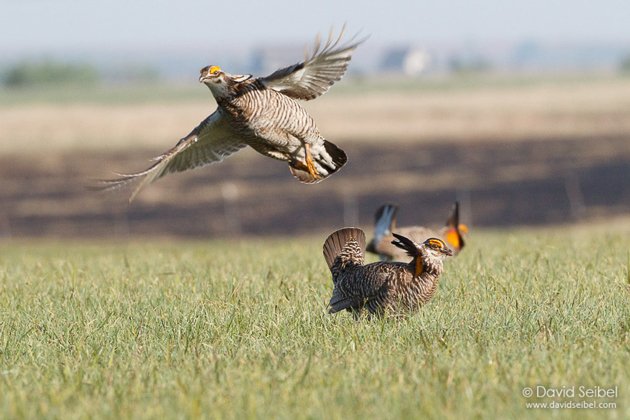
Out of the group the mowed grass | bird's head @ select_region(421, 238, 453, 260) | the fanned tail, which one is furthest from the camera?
the fanned tail

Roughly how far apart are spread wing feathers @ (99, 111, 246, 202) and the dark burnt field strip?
18121 mm

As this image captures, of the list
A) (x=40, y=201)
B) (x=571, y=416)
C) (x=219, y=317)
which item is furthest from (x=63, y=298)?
(x=40, y=201)

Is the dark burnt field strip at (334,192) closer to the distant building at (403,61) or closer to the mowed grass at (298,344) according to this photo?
the mowed grass at (298,344)

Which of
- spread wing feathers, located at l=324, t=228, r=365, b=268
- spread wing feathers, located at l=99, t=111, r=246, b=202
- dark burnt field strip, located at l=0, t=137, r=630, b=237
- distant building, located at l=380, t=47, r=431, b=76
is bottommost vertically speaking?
spread wing feathers, located at l=324, t=228, r=365, b=268

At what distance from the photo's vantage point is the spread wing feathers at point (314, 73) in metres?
7.08

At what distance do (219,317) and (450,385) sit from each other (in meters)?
2.01

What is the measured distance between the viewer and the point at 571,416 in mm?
3824

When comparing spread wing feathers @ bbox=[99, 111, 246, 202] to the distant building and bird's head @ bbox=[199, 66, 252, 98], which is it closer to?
bird's head @ bbox=[199, 66, 252, 98]

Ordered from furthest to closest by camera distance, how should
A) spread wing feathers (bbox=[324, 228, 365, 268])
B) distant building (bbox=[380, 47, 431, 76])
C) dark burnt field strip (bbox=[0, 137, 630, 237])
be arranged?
distant building (bbox=[380, 47, 431, 76])
dark burnt field strip (bbox=[0, 137, 630, 237])
spread wing feathers (bbox=[324, 228, 365, 268])

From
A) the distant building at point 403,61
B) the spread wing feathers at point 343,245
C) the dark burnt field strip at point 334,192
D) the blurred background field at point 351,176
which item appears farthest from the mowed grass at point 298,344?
the distant building at point 403,61

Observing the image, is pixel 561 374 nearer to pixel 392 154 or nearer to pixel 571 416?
pixel 571 416

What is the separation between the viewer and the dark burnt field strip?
89.6 feet

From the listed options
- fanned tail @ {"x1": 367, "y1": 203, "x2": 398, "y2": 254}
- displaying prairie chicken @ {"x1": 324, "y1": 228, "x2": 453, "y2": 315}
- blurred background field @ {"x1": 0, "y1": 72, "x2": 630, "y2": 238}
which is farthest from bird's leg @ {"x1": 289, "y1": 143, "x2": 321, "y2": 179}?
blurred background field @ {"x1": 0, "y1": 72, "x2": 630, "y2": 238}

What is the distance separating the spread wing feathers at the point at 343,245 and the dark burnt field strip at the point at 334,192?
1910 cm
